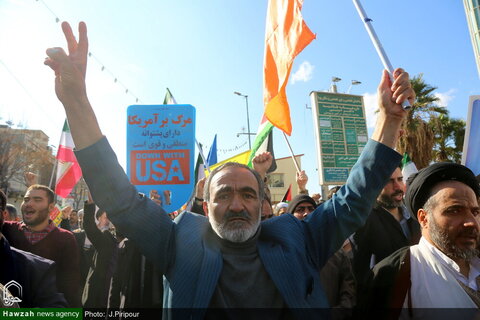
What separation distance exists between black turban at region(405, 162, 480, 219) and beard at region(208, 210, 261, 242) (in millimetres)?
970

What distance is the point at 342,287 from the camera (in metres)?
2.65

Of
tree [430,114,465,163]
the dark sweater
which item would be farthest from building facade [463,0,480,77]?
the dark sweater

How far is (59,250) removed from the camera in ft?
12.0

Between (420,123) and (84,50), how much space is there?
1525 centimetres

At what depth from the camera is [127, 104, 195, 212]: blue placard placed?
4621mm

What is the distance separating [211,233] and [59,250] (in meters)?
2.47

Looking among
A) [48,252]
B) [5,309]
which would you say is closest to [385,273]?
[5,309]

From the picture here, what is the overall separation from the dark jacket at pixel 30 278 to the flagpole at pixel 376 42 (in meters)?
2.21

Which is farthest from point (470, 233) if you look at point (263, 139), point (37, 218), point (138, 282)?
point (263, 139)

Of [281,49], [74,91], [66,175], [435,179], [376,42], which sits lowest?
[435,179]

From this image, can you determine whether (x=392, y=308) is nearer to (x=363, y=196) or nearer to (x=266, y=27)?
(x=363, y=196)

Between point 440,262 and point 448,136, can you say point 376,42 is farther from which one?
point 448,136

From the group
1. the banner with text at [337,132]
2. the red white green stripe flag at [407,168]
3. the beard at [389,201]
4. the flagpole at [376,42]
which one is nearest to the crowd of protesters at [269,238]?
the flagpole at [376,42]

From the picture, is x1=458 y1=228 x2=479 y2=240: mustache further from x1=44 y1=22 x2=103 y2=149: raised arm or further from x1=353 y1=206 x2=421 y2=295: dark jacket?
x1=44 y1=22 x2=103 y2=149: raised arm
